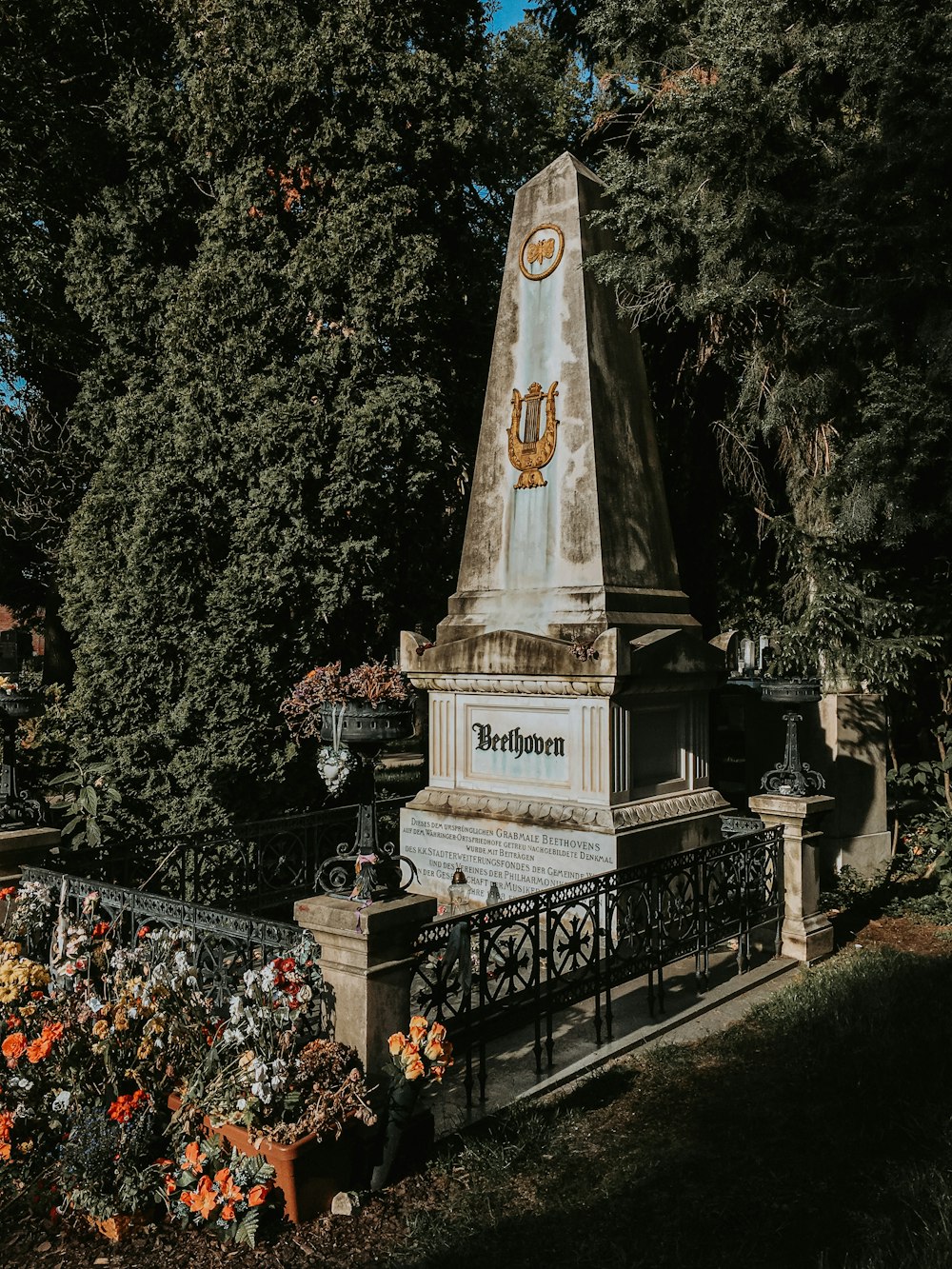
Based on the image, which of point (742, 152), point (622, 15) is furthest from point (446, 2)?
point (742, 152)

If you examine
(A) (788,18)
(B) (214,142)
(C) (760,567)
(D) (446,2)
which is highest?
(D) (446,2)

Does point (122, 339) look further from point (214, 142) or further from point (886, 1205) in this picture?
point (886, 1205)

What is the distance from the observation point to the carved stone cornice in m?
7.76

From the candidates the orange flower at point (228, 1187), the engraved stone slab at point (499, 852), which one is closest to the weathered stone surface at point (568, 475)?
the engraved stone slab at point (499, 852)

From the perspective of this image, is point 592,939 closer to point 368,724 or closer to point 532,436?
point 368,724

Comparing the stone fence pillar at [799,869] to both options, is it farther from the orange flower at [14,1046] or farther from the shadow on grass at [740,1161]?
the orange flower at [14,1046]

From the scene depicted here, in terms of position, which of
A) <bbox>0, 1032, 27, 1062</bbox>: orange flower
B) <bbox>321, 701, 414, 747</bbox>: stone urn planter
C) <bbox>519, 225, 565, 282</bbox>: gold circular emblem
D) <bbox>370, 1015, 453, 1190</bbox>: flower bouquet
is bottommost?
<bbox>370, 1015, 453, 1190</bbox>: flower bouquet

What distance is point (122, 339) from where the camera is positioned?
11789 millimetres

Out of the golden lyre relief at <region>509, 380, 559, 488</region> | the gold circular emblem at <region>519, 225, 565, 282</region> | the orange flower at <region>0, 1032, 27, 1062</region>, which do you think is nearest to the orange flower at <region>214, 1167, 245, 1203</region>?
the orange flower at <region>0, 1032, 27, 1062</region>

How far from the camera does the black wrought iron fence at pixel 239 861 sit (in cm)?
778

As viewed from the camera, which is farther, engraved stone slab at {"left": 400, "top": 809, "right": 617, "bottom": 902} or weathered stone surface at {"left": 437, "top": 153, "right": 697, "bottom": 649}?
weathered stone surface at {"left": 437, "top": 153, "right": 697, "bottom": 649}

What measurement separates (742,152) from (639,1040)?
625 cm

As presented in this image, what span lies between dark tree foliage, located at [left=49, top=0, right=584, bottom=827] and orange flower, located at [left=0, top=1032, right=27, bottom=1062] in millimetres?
5937

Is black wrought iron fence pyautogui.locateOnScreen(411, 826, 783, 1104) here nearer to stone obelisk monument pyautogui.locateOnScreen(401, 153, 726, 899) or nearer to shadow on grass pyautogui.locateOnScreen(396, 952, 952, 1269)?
shadow on grass pyautogui.locateOnScreen(396, 952, 952, 1269)
